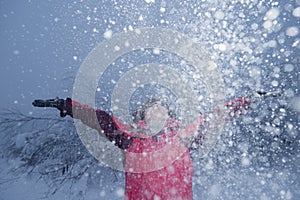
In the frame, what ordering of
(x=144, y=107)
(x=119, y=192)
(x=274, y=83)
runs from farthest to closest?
(x=274, y=83), (x=119, y=192), (x=144, y=107)

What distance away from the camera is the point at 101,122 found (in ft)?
8.12

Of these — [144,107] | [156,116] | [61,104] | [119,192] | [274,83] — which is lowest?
[119,192]

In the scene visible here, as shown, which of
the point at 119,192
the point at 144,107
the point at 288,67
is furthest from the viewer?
the point at 288,67

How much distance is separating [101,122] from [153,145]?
0.56 m

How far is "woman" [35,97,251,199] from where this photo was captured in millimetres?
2334

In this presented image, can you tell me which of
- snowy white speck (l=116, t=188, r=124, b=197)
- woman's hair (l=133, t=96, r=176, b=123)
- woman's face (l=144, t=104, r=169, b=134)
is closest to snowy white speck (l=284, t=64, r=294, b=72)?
snowy white speck (l=116, t=188, r=124, b=197)

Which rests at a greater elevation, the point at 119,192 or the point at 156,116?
the point at 156,116

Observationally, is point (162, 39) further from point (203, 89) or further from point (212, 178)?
point (212, 178)

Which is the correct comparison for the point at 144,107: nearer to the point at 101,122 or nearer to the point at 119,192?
the point at 101,122

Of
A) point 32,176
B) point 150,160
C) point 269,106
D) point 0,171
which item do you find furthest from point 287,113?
point 0,171

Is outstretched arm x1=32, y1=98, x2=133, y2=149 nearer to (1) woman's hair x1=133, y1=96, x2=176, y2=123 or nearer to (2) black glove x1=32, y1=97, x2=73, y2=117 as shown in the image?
(2) black glove x1=32, y1=97, x2=73, y2=117

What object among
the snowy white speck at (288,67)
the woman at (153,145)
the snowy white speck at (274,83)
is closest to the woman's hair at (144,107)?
the woman at (153,145)

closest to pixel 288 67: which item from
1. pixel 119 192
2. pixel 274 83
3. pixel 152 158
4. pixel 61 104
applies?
pixel 274 83

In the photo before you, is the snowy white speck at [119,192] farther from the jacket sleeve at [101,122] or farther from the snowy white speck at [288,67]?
the snowy white speck at [288,67]
